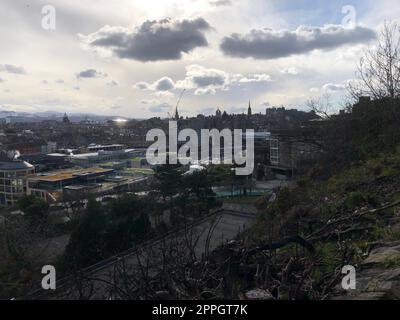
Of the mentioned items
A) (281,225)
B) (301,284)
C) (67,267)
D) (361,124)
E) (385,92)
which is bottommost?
(67,267)

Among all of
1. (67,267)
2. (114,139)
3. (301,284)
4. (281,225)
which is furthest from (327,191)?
(114,139)

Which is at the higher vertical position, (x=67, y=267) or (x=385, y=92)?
(x=385, y=92)

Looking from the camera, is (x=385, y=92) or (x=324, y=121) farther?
(x=324, y=121)

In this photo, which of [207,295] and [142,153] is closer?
[207,295]

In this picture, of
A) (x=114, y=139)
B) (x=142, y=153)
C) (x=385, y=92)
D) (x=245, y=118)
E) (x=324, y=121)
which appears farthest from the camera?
(x=114, y=139)

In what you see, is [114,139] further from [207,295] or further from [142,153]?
[207,295]

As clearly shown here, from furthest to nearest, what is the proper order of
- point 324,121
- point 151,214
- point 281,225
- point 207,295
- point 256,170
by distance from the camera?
point 256,170 → point 151,214 → point 324,121 → point 281,225 → point 207,295

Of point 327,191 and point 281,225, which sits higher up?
point 327,191

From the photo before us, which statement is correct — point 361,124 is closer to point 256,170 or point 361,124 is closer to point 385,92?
point 385,92

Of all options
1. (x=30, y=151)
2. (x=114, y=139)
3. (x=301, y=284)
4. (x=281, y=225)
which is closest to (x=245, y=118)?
(x=114, y=139)
